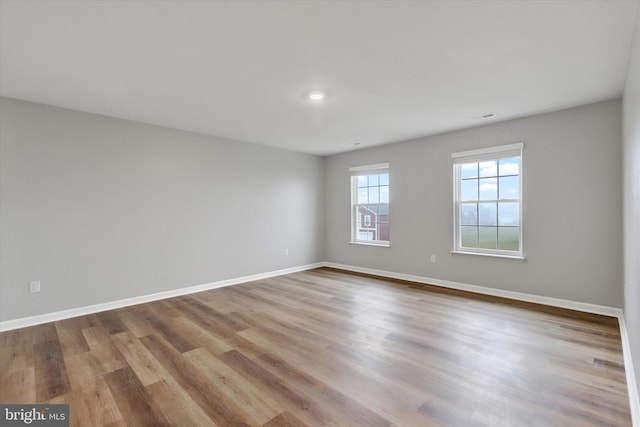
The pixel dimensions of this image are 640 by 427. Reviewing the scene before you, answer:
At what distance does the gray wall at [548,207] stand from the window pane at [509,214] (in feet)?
0.51

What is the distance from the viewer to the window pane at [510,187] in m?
4.17

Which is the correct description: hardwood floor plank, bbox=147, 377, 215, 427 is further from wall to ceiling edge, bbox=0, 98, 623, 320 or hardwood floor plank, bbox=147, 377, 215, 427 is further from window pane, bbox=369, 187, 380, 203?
window pane, bbox=369, 187, 380, 203

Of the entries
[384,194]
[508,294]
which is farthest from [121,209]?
[508,294]

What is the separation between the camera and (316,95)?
3.23 metres

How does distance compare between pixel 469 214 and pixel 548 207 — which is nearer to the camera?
pixel 548 207

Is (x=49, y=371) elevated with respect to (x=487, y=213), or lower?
lower

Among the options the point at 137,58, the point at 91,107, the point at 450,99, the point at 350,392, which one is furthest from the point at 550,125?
the point at 91,107

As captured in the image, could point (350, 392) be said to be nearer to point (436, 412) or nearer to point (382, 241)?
point (436, 412)

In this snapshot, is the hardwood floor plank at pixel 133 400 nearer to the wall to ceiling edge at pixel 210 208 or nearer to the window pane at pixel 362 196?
the wall to ceiling edge at pixel 210 208

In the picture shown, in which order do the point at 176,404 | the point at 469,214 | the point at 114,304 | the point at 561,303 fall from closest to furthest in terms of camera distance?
1. the point at 176,404
2. the point at 561,303
3. the point at 114,304
4. the point at 469,214

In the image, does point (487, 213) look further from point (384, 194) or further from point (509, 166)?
point (384, 194)

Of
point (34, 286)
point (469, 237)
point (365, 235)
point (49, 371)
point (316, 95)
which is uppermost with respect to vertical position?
point (316, 95)

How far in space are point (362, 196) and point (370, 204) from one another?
29 cm

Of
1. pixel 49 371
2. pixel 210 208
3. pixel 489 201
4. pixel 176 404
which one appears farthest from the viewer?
pixel 210 208
